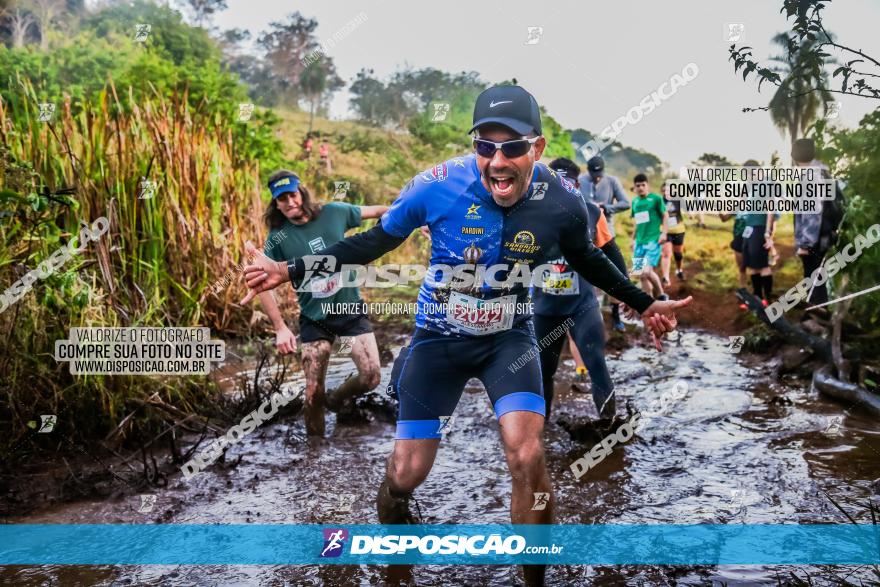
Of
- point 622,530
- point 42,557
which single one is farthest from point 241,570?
point 622,530

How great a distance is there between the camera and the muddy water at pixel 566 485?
404 cm

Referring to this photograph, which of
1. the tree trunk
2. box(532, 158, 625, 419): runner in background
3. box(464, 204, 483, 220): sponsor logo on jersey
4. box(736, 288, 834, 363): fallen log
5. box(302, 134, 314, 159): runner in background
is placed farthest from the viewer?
box(302, 134, 314, 159): runner in background

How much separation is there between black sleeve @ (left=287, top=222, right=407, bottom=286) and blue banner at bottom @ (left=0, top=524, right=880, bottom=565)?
1456 mm

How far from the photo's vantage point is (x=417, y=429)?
3805mm

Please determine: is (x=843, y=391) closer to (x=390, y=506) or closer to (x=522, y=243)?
(x=522, y=243)

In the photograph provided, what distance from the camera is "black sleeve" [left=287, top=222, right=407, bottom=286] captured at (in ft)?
12.9

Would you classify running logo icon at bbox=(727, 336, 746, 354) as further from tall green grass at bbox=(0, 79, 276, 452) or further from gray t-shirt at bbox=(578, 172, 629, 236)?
tall green grass at bbox=(0, 79, 276, 452)

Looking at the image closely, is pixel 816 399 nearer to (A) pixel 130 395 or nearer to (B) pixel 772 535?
(B) pixel 772 535

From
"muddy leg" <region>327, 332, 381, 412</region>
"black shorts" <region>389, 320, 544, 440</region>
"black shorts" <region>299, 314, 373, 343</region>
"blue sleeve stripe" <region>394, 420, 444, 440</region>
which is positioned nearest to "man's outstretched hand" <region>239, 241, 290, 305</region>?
"black shorts" <region>389, 320, 544, 440</region>

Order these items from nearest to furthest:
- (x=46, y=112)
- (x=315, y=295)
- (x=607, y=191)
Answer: (x=315, y=295) → (x=46, y=112) → (x=607, y=191)

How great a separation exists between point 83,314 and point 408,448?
3282 mm

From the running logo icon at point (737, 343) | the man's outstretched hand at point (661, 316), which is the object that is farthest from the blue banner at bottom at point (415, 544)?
the running logo icon at point (737, 343)

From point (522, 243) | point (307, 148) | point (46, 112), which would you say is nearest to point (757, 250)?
point (522, 243)

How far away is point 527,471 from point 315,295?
318cm
